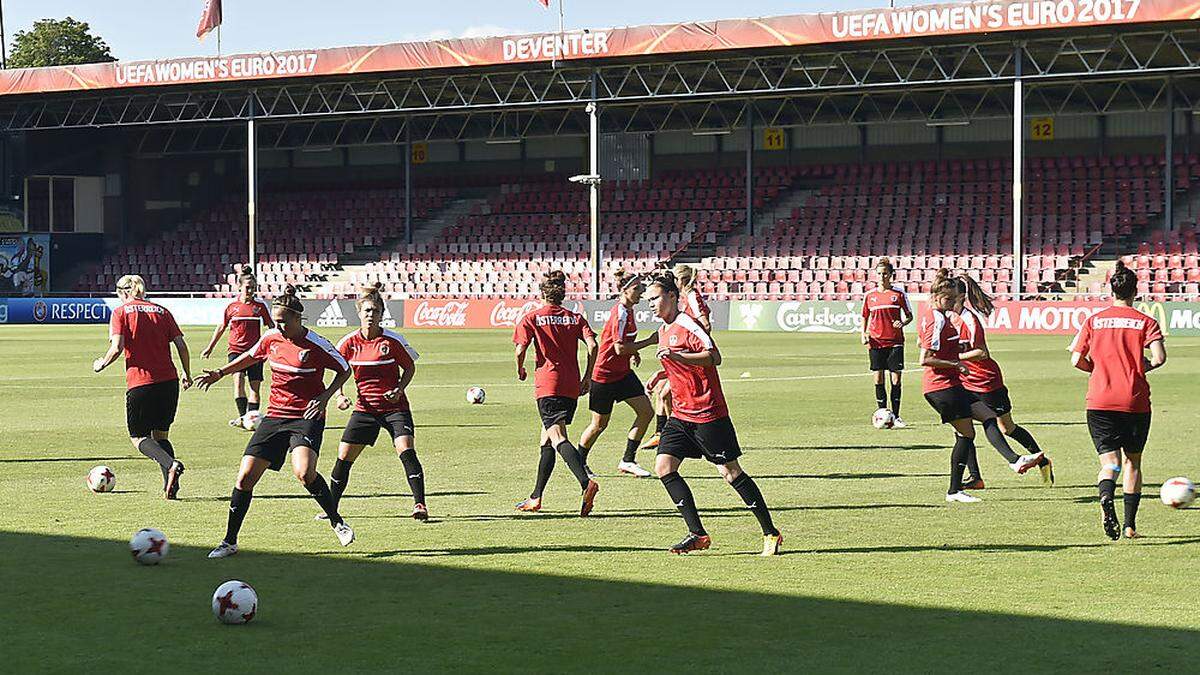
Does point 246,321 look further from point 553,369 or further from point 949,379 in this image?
point 949,379

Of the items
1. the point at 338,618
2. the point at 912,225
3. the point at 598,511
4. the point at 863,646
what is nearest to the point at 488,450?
the point at 598,511

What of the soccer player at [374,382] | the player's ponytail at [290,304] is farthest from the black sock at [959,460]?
the player's ponytail at [290,304]

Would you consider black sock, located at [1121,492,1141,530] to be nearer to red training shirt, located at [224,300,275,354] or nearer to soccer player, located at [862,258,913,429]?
soccer player, located at [862,258,913,429]

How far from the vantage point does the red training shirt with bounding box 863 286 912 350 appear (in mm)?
21953

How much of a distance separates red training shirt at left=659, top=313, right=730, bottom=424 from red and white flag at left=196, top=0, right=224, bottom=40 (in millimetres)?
47210

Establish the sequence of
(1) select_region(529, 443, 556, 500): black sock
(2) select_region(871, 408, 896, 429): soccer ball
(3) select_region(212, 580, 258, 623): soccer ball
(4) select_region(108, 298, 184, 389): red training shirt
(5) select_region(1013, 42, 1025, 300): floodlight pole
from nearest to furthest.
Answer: (3) select_region(212, 580, 258, 623): soccer ball, (1) select_region(529, 443, 556, 500): black sock, (4) select_region(108, 298, 184, 389): red training shirt, (2) select_region(871, 408, 896, 429): soccer ball, (5) select_region(1013, 42, 1025, 300): floodlight pole

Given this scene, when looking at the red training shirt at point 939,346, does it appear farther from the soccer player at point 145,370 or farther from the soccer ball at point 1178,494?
the soccer player at point 145,370

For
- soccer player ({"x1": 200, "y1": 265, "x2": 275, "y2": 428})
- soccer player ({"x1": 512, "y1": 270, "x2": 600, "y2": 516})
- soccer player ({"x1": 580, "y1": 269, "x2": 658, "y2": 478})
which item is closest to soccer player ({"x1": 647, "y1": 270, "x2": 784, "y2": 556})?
A: soccer player ({"x1": 512, "y1": 270, "x2": 600, "y2": 516})

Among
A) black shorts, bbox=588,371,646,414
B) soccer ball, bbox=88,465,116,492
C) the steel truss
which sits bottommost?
soccer ball, bbox=88,465,116,492

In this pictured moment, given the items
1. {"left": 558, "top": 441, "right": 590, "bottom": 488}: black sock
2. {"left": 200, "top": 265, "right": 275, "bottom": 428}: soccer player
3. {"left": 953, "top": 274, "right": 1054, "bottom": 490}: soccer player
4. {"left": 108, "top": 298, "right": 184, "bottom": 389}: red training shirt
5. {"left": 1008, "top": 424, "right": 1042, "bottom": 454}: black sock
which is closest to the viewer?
{"left": 558, "top": 441, "right": 590, "bottom": 488}: black sock

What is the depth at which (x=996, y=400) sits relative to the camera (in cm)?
1516

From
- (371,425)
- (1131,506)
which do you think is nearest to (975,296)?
(1131,506)

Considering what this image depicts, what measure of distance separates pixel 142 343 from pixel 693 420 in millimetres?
5805

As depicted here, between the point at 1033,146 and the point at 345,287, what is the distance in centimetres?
2498
